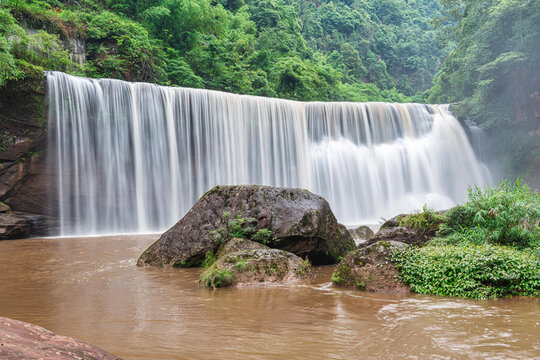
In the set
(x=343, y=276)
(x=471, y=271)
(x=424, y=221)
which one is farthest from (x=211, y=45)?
(x=471, y=271)

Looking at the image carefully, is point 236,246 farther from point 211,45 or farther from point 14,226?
point 211,45

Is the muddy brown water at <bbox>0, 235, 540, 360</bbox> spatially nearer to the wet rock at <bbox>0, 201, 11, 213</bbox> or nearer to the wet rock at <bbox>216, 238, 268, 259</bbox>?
the wet rock at <bbox>216, 238, 268, 259</bbox>

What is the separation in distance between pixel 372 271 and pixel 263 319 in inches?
80.2

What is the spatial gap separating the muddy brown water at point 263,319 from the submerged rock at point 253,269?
0.21 metres

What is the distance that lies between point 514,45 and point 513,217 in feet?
72.3

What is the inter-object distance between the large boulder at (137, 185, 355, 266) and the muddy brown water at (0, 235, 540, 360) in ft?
3.10

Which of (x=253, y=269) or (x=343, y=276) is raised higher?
(x=253, y=269)

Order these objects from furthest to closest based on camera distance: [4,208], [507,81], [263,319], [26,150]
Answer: [507,81] → [26,150] → [4,208] → [263,319]

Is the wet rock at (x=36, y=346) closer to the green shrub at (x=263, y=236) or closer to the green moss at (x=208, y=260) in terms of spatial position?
the green moss at (x=208, y=260)

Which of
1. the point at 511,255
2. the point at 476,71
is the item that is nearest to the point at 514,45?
the point at 476,71

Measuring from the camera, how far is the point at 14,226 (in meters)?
12.6

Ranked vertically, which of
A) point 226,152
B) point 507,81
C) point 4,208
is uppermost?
point 507,81

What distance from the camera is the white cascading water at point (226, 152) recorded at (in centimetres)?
1483

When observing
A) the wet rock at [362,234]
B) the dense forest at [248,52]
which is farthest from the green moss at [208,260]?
the dense forest at [248,52]
